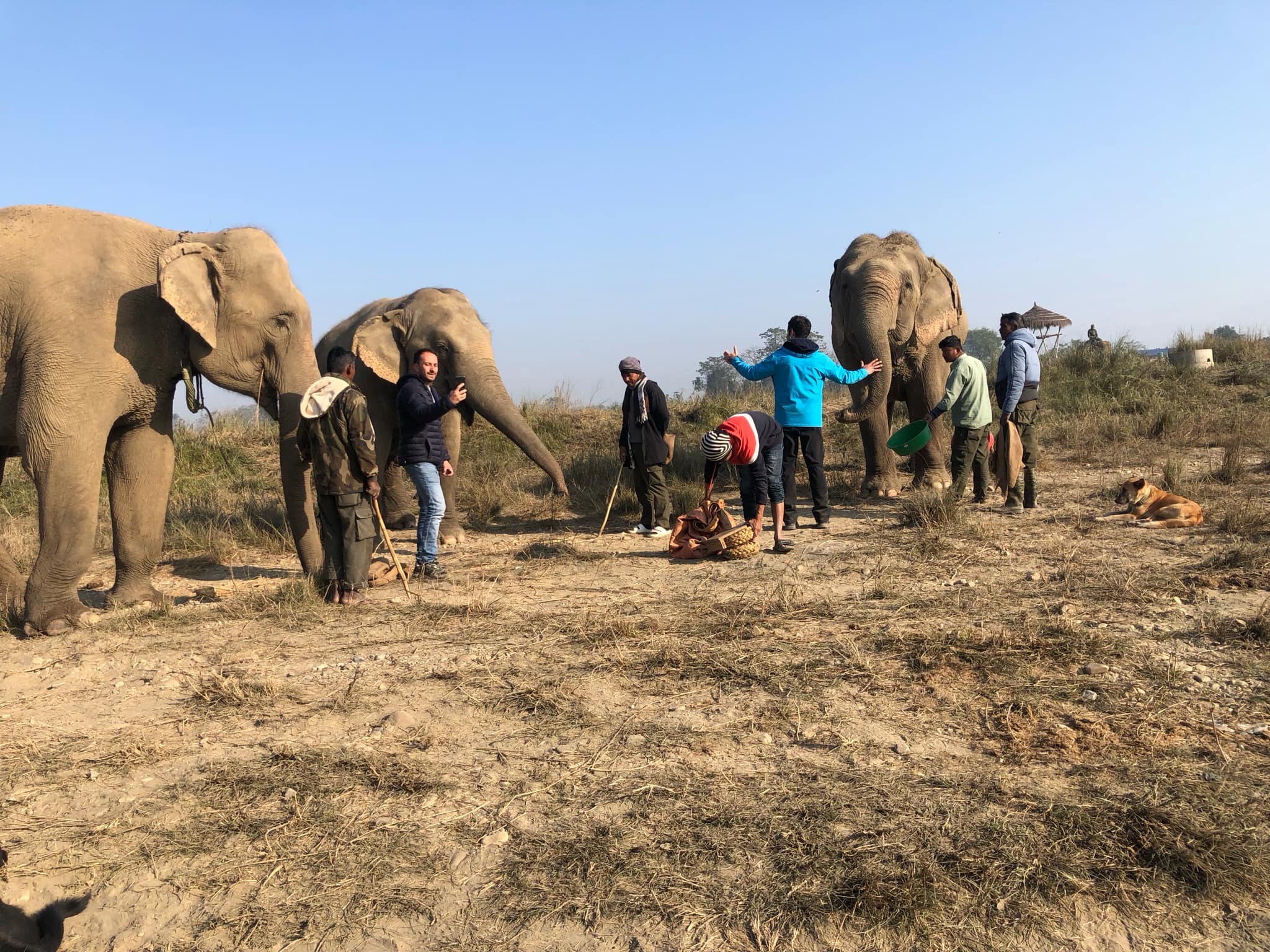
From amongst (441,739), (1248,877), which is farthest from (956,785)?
(441,739)

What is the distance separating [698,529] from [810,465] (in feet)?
5.62

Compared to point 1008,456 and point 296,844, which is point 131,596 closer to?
point 296,844

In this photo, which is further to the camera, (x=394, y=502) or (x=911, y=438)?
(x=394, y=502)

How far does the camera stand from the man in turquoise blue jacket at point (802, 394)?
33.1ft

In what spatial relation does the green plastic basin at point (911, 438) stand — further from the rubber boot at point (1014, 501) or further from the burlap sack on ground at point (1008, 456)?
the rubber boot at point (1014, 501)

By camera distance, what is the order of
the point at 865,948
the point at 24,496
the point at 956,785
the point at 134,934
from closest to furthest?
the point at 865,948 → the point at 134,934 → the point at 956,785 → the point at 24,496

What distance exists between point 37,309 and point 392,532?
5.04 m

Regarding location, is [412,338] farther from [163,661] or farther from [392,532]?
[163,661]

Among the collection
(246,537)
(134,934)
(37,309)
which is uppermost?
(37,309)

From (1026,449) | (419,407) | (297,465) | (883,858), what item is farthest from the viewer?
(1026,449)

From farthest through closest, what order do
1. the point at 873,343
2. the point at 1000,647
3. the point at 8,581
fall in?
the point at 873,343 < the point at 8,581 < the point at 1000,647

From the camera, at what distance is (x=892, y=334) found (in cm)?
1210

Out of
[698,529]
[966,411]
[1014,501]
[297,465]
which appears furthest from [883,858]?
[1014,501]

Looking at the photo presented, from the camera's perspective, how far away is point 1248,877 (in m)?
3.35
